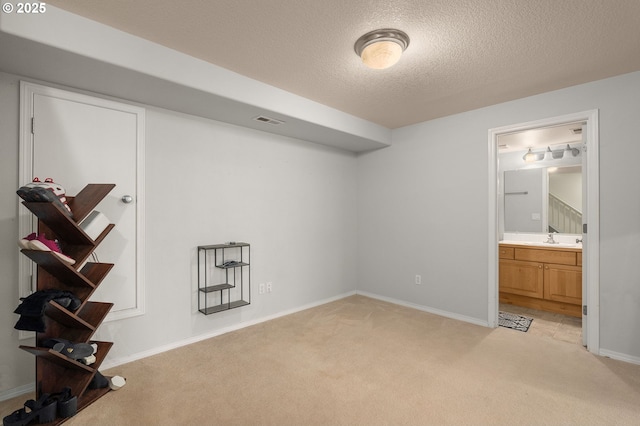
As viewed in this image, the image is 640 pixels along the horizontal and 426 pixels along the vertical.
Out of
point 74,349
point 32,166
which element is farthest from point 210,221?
point 74,349

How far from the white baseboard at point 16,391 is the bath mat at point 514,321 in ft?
14.0

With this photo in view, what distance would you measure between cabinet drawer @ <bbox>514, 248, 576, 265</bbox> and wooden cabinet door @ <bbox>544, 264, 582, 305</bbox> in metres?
0.06

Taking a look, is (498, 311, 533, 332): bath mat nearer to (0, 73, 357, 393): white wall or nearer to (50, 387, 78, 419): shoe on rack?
(0, 73, 357, 393): white wall

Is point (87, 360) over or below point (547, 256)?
below

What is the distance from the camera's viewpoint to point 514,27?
2.01 m

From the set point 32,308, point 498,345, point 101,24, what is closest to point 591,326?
point 498,345

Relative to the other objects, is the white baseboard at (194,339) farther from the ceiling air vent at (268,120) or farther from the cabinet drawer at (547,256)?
the cabinet drawer at (547,256)

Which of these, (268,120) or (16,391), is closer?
(16,391)

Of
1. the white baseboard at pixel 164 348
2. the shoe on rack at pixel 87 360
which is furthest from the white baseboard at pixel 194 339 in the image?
the shoe on rack at pixel 87 360

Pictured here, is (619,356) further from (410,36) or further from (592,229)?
(410,36)

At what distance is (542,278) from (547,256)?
11.5 inches

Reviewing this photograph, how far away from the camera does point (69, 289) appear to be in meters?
2.12

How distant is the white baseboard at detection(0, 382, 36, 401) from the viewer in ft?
6.84

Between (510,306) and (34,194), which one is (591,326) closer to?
(510,306)
